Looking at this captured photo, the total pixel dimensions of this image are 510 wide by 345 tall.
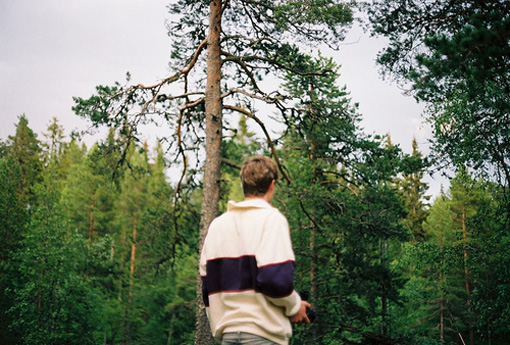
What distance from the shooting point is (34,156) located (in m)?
28.6

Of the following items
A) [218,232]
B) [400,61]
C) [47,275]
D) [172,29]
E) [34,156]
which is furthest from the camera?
[34,156]

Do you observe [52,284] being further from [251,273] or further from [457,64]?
[251,273]

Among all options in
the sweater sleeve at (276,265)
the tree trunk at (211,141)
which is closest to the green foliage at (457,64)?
the tree trunk at (211,141)

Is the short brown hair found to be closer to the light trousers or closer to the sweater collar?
the sweater collar

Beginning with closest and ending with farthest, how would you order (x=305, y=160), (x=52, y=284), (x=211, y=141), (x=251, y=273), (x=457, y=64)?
(x=251, y=273) → (x=457, y=64) → (x=211, y=141) → (x=305, y=160) → (x=52, y=284)

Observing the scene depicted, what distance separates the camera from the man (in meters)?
1.96

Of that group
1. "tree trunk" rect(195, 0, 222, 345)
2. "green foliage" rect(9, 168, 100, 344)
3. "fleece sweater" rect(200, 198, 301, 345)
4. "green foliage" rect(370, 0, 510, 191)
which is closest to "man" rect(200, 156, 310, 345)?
"fleece sweater" rect(200, 198, 301, 345)

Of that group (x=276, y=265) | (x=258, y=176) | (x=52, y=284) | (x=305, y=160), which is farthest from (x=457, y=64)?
(x=52, y=284)

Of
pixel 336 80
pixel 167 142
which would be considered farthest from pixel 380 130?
pixel 167 142

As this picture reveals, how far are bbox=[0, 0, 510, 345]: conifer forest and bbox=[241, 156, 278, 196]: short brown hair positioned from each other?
3839 mm

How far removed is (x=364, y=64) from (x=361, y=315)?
6.47 meters

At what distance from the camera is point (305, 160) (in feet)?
45.7

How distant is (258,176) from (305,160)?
38.9 ft

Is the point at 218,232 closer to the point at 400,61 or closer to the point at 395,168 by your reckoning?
the point at 400,61
